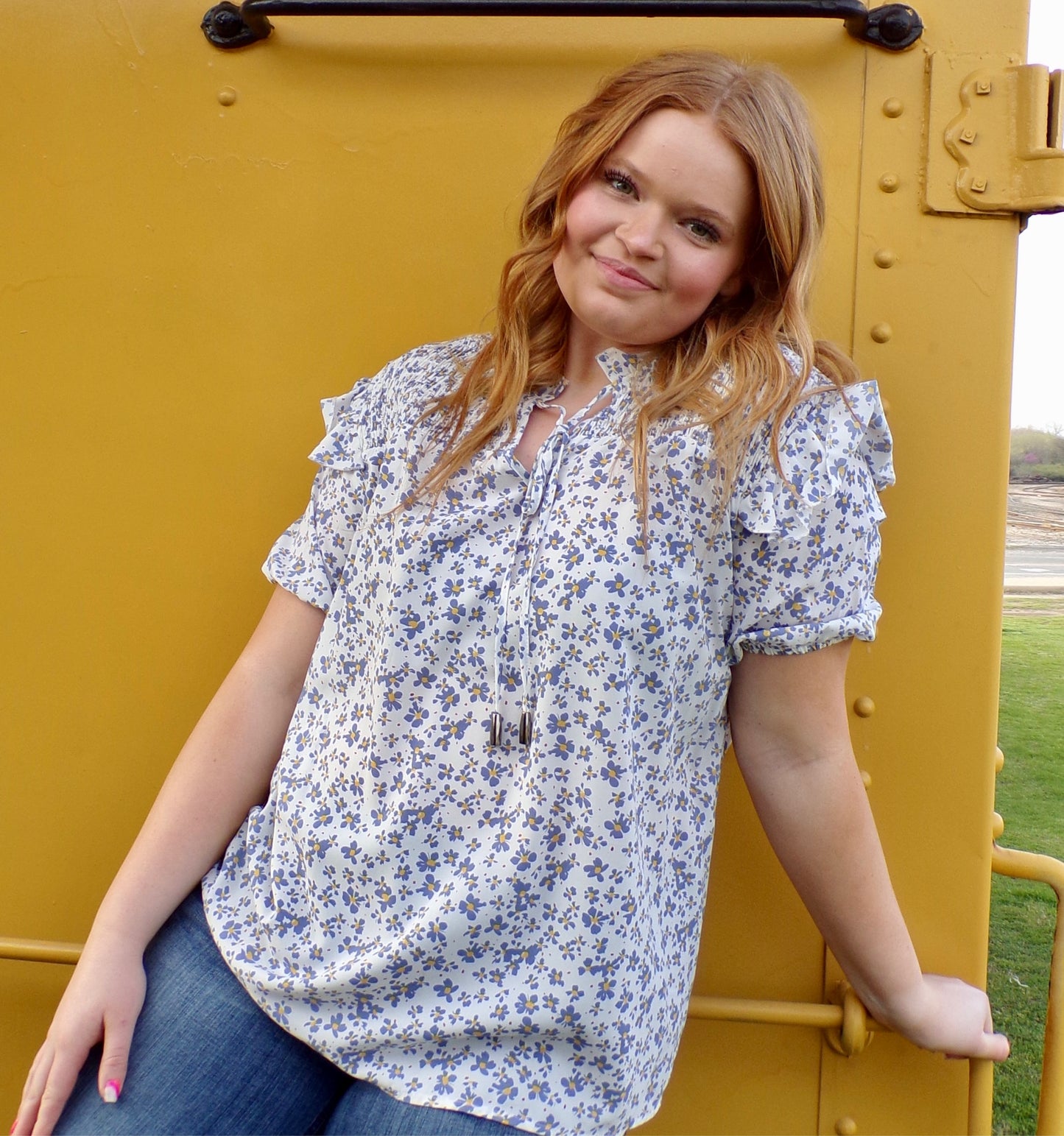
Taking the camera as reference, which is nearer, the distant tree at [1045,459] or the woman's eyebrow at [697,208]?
the woman's eyebrow at [697,208]

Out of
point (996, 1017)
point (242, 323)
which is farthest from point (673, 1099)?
point (996, 1017)

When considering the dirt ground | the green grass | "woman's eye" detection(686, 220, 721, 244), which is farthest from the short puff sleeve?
the green grass

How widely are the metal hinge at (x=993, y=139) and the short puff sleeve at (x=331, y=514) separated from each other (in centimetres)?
68

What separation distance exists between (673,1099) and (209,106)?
1.35 meters

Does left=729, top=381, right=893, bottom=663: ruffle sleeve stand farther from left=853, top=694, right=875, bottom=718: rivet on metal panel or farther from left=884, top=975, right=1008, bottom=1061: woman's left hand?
left=884, top=975, right=1008, bottom=1061: woman's left hand

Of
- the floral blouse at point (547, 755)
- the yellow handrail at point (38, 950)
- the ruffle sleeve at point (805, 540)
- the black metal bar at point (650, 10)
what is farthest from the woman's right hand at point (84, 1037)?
the black metal bar at point (650, 10)

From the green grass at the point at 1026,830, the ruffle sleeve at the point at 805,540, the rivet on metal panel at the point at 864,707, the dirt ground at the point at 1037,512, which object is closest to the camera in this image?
the ruffle sleeve at the point at 805,540

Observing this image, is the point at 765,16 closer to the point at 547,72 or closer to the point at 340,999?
the point at 547,72

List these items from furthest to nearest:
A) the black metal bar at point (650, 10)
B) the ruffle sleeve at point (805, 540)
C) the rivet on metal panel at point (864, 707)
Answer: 1. the rivet on metal panel at point (864, 707)
2. the black metal bar at point (650, 10)
3. the ruffle sleeve at point (805, 540)

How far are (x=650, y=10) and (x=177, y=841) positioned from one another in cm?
102

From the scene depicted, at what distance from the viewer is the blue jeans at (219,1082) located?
90 centimetres

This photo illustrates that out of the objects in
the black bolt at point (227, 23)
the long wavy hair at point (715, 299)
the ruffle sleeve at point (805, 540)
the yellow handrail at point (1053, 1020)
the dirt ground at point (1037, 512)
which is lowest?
the yellow handrail at point (1053, 1020)

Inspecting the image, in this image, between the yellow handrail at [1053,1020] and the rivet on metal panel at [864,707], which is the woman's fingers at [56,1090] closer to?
the rivet on metal panel at [864,707]

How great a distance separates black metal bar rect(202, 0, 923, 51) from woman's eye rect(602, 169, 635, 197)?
0.74ft
